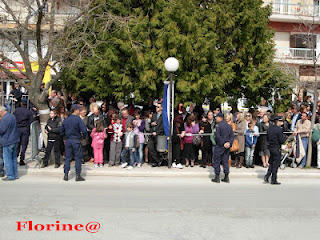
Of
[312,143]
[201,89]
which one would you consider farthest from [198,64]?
[312,143]

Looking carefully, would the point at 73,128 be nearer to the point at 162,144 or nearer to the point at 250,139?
the point at 162,144

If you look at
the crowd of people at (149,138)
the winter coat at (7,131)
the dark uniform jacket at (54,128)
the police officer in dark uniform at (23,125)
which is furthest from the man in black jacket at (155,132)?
the winter coat at (7,131)

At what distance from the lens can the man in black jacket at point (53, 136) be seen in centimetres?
1147

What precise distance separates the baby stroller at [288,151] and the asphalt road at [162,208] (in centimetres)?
162

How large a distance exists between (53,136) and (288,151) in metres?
7.83

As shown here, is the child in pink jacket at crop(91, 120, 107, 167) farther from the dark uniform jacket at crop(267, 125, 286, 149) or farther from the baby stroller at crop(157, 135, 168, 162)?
the dark uniform jacket at crop(267, 125, 286, 149)

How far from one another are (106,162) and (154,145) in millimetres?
1903

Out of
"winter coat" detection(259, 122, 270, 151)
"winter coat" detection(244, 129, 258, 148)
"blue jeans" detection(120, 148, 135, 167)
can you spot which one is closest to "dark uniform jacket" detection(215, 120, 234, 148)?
"winter coat" detection(244, 129, 258, 148)

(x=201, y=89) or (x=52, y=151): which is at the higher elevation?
(x=201, y=89)

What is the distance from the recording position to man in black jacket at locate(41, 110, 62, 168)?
11.5 meters

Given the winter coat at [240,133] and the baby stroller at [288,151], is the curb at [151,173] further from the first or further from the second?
the winter coat at [240,133]

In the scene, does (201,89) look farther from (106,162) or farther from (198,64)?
(106,162)

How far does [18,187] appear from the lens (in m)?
9.33

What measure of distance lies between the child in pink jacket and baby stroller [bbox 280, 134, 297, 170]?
6013mm
